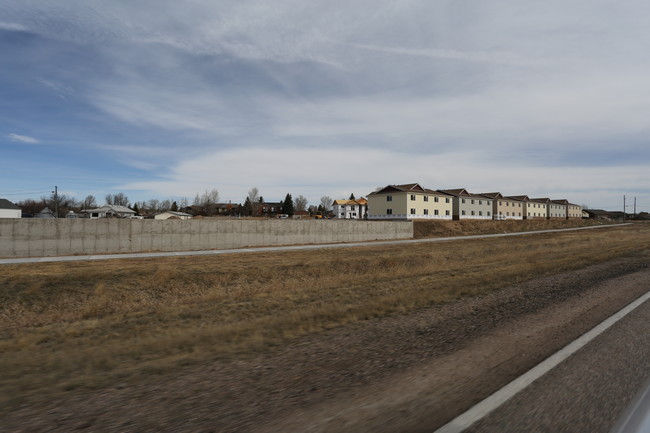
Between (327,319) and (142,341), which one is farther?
(327,319)

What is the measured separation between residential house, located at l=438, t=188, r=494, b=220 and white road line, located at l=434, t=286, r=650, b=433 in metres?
72.8

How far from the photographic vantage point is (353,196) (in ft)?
592

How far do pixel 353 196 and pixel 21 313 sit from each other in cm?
16976

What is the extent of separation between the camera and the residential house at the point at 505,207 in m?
84.9

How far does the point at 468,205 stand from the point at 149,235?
66.0 metres

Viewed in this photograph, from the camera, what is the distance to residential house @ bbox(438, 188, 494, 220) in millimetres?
75062

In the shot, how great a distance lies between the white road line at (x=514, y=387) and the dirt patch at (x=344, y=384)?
0.11 m

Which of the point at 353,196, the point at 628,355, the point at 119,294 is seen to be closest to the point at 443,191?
the point at 119,294

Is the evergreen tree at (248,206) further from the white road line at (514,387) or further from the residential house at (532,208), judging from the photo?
the white road line at (514,387)

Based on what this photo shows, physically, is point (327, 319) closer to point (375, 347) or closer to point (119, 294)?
point (375, 347)

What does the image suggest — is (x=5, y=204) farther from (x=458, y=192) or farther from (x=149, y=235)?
(x=458, y=192)

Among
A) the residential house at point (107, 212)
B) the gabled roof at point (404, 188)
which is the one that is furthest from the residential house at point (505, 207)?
the residential house at point (107, 212)

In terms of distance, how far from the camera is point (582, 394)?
373 cm

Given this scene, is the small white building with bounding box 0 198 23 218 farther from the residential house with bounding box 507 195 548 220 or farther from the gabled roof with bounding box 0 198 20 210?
the residential house with bounding box 507 195 548 220
